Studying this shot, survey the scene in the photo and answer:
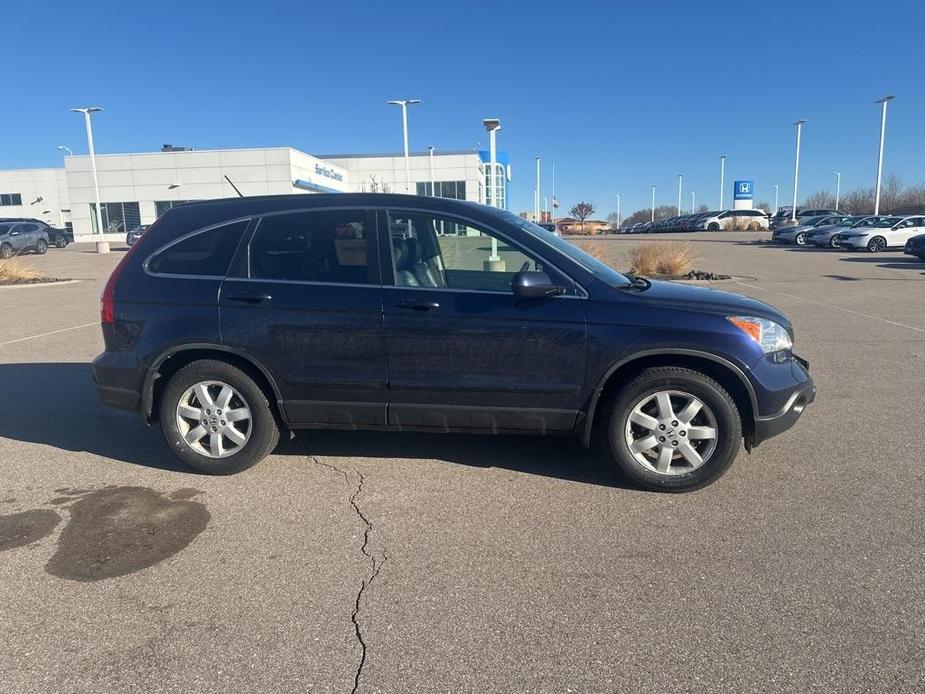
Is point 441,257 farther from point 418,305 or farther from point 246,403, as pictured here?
point 246,403

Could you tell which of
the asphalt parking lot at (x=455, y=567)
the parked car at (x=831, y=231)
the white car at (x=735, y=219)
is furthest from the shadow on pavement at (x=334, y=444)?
the white car at (x=735, y=219)

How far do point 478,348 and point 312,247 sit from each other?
1.30 m

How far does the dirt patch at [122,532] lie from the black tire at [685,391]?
2.49 metres

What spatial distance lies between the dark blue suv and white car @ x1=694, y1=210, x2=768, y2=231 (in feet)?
198

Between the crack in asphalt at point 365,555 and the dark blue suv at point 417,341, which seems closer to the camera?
the crack in asphalt at point 365,555

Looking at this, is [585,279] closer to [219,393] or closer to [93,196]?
[219,393]

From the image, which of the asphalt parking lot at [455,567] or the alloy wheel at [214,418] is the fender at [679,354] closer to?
the asphalt parking lot at [455,567]

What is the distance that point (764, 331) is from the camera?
13.8 ft

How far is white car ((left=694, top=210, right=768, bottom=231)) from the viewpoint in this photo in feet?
197

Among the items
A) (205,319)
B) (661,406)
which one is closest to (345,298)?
(205,319)

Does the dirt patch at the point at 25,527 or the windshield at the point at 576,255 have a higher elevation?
the windshield at the point at 576,255

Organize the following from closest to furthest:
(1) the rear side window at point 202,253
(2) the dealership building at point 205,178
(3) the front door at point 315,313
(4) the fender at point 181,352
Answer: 1. (3) the front door at point 315,313
2. (4) the fender at point 181,352
3. (1) the rear side window at point 202,253
4. (2) the dealership building at point 205,178

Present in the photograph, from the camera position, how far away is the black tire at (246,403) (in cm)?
445

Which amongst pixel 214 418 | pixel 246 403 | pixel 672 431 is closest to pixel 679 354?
pixel 672 431
